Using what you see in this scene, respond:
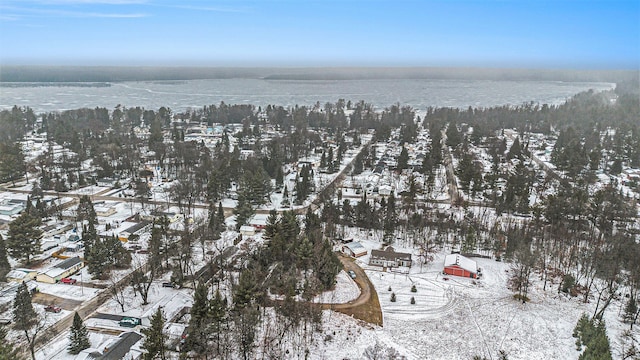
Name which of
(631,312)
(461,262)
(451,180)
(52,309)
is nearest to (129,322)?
(52,309)

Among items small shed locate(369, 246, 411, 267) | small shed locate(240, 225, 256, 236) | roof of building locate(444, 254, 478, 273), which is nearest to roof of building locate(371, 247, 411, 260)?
small shed locate(369, 246, 411, 267)

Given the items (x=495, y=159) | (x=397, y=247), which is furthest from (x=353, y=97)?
(x=397, y=247)

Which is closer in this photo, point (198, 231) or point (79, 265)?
point (79, 265)

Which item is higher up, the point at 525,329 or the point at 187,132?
the point at 187,132

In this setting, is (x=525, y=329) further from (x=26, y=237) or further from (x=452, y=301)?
(x=26, y=237)

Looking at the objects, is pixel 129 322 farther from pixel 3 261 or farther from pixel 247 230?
pixel 247 230

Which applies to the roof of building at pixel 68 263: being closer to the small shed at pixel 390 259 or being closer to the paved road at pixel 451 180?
the small shed at pixel 390 259

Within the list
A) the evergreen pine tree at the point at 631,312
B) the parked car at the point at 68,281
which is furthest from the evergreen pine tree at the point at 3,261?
the evergreen pine tree at the point at 631,312
